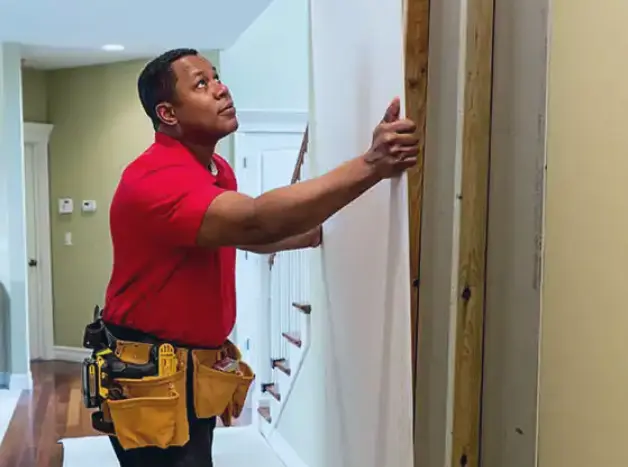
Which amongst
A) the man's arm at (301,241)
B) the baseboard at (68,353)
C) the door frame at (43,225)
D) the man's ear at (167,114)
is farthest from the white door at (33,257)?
the man's ear at (167,114)

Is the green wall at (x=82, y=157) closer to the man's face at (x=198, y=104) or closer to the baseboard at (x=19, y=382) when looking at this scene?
the baseboard at (x=19, y=382)

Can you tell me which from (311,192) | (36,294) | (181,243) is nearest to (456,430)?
(311,192)

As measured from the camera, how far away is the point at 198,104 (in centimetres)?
177

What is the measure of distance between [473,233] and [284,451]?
7.47 feet

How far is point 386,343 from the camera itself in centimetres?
154

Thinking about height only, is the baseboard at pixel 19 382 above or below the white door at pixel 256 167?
below

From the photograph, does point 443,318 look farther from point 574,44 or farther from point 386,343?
point 574,44

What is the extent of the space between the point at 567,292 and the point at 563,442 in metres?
0.29

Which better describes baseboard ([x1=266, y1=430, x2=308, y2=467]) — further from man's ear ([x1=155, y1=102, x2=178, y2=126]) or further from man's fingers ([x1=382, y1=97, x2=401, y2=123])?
man's fingers ([x1=382, y1=97, x2=401, y2=123])

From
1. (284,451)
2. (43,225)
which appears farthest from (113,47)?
(284,451)

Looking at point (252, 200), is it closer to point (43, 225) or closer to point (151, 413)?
point (151, 413)

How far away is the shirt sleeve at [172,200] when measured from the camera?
1581 mm

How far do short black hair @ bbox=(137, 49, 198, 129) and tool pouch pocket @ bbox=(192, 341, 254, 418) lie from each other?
23.0 inches

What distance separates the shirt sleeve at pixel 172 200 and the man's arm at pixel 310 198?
0.09 ft
